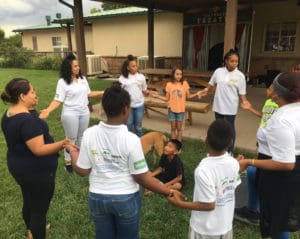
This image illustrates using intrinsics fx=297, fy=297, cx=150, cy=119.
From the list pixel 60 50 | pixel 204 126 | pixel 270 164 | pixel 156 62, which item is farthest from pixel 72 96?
pixel 60 50

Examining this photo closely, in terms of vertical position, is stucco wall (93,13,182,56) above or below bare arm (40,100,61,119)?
above

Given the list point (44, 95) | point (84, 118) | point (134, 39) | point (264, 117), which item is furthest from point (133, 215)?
point (134, 39)

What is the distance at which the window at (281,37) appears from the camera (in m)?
11.5

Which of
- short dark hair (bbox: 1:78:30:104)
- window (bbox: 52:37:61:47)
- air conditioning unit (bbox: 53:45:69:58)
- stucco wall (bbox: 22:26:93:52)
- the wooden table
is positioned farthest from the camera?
window (bbox: 52:37:61:47)

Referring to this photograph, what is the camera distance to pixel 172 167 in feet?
12.5

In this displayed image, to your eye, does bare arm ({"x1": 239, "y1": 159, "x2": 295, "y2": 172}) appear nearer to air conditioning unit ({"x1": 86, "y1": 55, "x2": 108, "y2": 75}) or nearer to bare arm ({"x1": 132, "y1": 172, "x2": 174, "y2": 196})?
bare arm ({"x1": 132, "y1": 172, "x2": 174, "y2": 196})

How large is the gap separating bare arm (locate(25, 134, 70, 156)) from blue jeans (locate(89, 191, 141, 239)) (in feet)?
1.66

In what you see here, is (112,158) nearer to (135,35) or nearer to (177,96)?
(177,96)

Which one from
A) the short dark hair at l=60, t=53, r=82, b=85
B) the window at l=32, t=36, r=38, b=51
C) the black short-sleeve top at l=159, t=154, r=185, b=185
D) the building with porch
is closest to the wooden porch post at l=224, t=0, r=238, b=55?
the black short-sleeve top at l=159, t=154, r=185, b=185

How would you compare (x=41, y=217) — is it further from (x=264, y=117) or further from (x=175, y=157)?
(x=264, y=117)

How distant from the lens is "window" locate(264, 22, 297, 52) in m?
11.5

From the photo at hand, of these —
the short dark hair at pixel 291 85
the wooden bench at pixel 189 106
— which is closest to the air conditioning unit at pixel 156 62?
the wooden bench at pixel 189 106

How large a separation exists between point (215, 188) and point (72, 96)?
2665 mm

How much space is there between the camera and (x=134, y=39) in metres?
15.7
